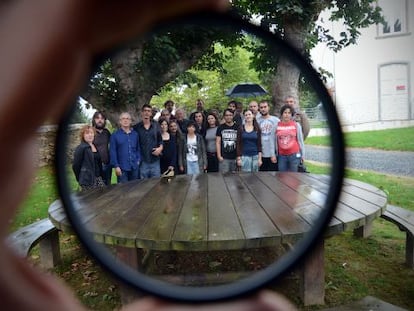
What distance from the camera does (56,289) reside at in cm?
74

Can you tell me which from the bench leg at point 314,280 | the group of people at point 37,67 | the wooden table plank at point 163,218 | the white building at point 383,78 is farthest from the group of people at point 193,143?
the white building at point 383,78

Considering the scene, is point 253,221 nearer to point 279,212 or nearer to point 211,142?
point 279,212

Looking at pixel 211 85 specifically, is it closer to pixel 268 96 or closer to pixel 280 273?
pixel 268 96

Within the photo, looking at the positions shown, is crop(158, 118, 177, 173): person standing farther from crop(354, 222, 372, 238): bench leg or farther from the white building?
the white building

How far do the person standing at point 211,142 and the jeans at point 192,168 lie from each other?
6.7 inches

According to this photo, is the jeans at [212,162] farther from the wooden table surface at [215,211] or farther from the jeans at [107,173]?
the jeans at [107,173]

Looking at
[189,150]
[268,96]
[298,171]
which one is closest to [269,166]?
[298,171]

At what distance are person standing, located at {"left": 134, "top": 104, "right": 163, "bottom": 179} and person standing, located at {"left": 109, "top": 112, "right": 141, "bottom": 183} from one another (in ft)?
0.42

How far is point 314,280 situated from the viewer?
3119mm

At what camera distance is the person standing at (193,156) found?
4.78 m

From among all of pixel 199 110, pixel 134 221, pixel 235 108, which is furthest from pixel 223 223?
pixel 199 110

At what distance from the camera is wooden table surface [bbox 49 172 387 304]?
7.35ft

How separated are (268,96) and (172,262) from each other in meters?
1.84

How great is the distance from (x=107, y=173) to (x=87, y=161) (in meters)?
1.10
